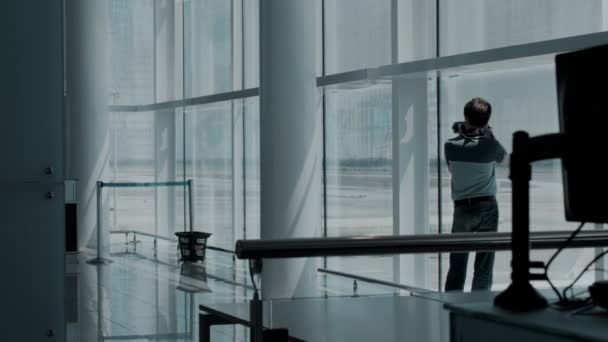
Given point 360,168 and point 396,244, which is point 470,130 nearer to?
point 396,244

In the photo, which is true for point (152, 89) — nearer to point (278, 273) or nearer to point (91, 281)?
point (91, 281)

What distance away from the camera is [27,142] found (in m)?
4.12

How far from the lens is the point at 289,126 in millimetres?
9141

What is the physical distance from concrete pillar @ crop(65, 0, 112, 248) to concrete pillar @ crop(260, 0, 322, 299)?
6.74 m

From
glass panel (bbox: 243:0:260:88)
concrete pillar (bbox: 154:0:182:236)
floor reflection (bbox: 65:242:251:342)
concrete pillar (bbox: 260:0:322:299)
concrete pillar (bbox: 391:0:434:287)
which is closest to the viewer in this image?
floor reflection (bbox: 65:242:251:342)

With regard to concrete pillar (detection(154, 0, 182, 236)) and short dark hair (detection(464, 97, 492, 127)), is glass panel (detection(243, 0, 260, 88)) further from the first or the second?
short dark hair (detection(464, 97, 492, 127))

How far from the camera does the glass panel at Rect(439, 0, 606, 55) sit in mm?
8250

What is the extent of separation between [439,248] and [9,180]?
6.00 ft

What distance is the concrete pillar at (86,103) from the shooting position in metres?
15.4

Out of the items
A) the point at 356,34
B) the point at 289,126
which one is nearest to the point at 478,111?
the point at 289,126

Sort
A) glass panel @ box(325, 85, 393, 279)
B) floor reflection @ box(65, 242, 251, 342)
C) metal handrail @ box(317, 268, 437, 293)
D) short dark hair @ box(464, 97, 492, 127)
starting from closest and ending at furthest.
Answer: short dark hair @ box(464, 97, 492, 127)
floor reflection @ box(65, 242, 251, 342)
metal handrail @ box(317, 268, 437, 293)
glass panel @ box(325, 85, 393, 279)

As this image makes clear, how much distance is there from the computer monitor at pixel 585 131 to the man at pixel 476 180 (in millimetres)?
4582

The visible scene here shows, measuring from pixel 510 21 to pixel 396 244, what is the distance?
20.8 feet

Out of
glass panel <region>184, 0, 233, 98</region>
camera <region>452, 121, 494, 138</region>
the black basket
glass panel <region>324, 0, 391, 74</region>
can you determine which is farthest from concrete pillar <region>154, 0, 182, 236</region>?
camera <region>452, 121, 494, 138</region>
